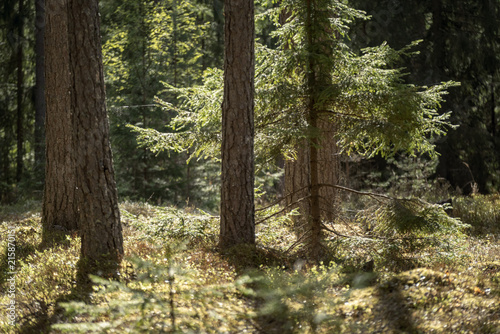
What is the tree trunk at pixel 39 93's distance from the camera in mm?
16438

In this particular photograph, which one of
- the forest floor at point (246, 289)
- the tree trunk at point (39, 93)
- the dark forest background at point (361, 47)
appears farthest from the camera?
the tree trunk at point (39, 93)

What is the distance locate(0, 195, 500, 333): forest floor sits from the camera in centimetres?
417

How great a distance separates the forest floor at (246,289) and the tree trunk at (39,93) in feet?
30.0

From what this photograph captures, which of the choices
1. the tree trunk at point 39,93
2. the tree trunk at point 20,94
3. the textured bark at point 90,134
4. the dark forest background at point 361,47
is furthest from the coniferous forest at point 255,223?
the tree trunk at point 20,94

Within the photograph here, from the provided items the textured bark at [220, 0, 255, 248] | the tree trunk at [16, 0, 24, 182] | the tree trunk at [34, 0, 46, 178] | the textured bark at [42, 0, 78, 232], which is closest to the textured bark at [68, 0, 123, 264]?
the textured bark at [220, 0, 255, 248]

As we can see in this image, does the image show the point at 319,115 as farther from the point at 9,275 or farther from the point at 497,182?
the point at 497,182

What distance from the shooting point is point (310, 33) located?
277 inches

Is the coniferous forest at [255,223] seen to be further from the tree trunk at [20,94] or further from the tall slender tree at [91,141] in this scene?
the tree trunk at [20,94]

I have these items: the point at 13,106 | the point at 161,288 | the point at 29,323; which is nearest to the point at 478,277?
the point at 161,288

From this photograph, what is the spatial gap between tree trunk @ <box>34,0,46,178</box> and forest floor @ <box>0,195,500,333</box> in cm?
914

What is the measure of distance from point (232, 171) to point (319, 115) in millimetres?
1713

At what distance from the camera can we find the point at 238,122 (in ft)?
22.0

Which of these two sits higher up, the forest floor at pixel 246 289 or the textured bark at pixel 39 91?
the textured bark at pixel 39 91

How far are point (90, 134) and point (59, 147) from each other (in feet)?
9.32
